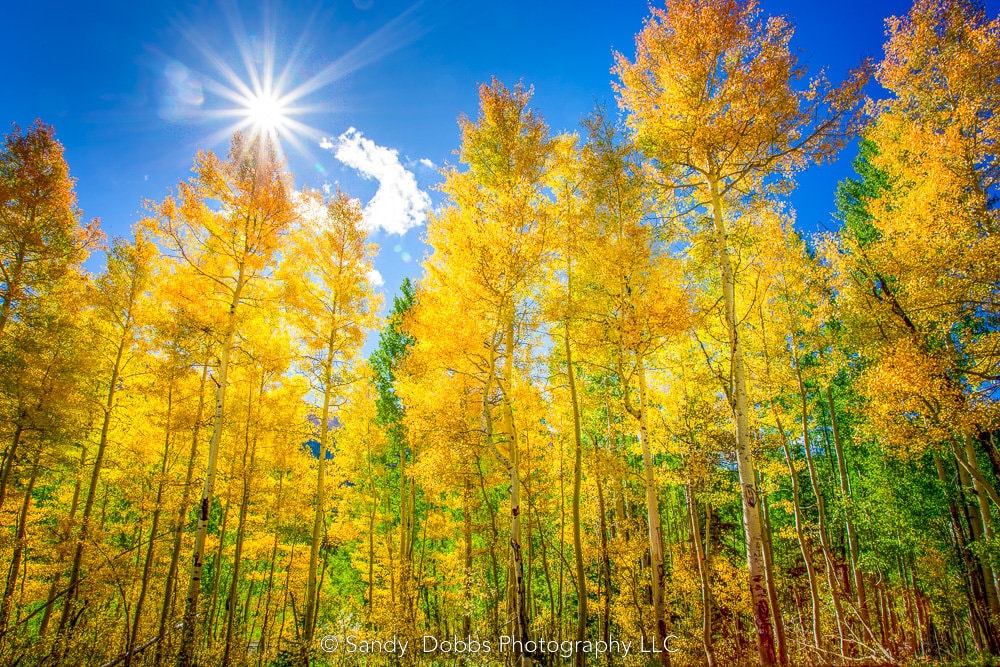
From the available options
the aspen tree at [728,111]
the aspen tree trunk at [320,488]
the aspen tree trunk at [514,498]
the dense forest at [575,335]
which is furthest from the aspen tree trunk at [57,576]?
the aspen tree at [728,111]

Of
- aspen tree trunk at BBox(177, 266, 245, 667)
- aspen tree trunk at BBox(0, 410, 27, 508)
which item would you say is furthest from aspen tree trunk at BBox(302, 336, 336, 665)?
aspen tree trunk at BBox(0, 410, 27, 508)

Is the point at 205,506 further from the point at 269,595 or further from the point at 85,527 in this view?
the point at 269,595

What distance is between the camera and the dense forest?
6219mm

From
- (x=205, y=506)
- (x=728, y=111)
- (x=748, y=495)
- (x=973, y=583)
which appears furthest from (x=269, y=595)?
(x=973, y=583)

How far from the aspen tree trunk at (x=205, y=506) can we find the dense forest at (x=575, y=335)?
6 cm

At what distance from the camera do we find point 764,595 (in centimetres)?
476

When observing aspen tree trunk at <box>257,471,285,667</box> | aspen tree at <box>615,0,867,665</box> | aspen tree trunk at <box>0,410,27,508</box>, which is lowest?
aspen tree trunk at <box>257,471,285,667</box>

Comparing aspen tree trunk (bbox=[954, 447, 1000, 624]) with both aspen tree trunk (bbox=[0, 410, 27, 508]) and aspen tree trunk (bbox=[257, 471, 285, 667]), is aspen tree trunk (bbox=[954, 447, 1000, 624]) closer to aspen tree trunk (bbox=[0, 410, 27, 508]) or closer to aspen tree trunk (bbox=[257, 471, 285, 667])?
aspen tree trunk (bbox=[257, 471, 285, 667])

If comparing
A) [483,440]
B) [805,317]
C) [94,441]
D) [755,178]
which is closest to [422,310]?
[483,440]

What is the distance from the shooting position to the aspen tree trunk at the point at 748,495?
14.9 ft

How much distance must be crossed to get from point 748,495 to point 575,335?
4.08 meters

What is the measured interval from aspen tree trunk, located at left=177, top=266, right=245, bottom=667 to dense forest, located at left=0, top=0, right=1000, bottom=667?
0.06 m

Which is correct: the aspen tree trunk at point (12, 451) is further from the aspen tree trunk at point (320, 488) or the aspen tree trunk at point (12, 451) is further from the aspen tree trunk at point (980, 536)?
the aspen tree trunk at point (980, 536)

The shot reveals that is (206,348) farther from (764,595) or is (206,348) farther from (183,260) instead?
(764,595)
